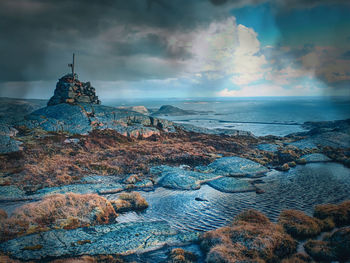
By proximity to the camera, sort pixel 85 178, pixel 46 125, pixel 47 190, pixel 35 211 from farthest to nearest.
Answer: pixel 46 125 → pixel 85 178 → pixel 47 190 → pixel 35 211

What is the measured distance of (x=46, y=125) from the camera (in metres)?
35.3

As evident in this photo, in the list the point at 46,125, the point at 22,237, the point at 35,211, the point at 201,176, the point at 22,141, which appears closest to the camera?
the point at 22,237

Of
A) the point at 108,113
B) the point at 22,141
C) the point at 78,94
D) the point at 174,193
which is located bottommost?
the point at 174,193

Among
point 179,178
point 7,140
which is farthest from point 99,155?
point 179,178

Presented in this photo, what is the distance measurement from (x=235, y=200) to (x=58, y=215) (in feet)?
46.0

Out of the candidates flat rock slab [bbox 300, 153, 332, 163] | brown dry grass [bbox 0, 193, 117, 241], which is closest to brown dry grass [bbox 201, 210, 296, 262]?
brown dry grass [bbox 0, 193, 117, 241]

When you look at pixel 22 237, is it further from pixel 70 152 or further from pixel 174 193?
pixel 70 152

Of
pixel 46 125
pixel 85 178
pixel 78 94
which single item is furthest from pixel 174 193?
pixel 78 94

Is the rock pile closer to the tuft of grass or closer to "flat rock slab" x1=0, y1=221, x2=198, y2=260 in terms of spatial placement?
the tuft of grass

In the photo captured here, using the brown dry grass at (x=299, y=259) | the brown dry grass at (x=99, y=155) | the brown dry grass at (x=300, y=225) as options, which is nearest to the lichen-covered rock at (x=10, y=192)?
the brown dry grass at (x=99, y=155)

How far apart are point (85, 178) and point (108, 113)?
2180cm

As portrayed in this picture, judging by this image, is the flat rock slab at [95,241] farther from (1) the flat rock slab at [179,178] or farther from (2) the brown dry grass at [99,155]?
(2) the brown dry grass at [99,155]

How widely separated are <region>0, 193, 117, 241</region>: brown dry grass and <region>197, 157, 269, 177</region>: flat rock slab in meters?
15.2

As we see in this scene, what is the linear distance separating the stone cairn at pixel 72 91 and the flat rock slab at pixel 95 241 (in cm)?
3487
